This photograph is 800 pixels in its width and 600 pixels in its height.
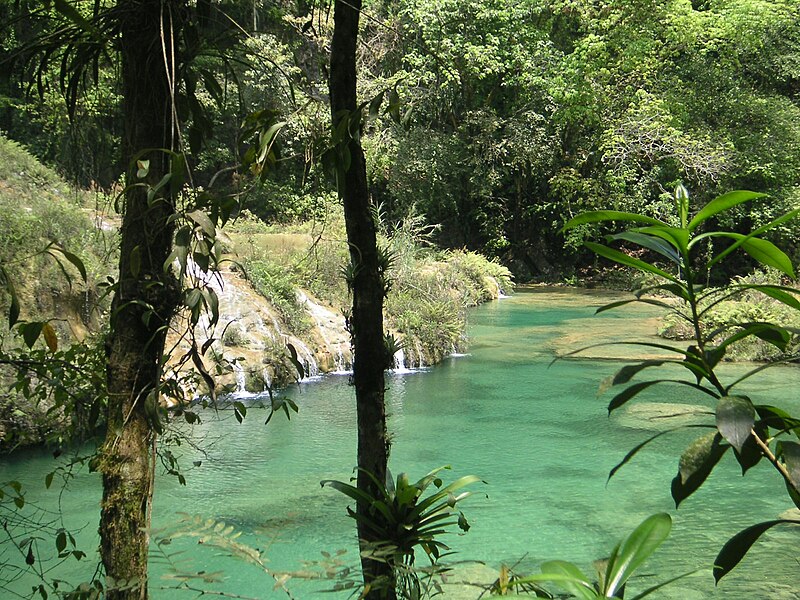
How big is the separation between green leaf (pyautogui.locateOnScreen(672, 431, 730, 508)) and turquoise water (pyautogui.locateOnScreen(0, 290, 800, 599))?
1.64m

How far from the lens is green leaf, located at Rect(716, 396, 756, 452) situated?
1.00 m

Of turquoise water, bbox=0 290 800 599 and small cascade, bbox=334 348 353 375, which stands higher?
small cascade, bbox=334 348 353 375

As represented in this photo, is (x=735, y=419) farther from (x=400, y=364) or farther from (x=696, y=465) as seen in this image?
(x=400, y=364)

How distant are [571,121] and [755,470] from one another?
14.5m

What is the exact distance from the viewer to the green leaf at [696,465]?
1.11m

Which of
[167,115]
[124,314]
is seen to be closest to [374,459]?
[124,314]

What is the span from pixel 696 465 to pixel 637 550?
0.21 meters

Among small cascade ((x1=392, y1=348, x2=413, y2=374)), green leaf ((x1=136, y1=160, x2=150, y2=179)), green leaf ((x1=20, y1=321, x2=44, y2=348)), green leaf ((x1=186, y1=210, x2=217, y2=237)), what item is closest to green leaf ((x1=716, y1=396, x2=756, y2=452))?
green leaf ((x1=186, y1=210, x2=217, y2=237))

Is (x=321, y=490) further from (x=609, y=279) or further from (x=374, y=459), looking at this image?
(x=609, y=279)

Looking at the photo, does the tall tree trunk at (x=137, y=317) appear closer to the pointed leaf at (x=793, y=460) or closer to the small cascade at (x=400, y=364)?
the pointed leaf at (x=793, y=460)

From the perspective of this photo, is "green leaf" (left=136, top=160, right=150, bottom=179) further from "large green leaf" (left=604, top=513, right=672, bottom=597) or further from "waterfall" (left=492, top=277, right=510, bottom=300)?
"waterfall" (left=492, top=277, right=510, bottom=300)

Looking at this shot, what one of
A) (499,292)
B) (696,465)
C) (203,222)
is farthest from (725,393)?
(499,292)

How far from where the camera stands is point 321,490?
569cm

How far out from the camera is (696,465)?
112 cm
